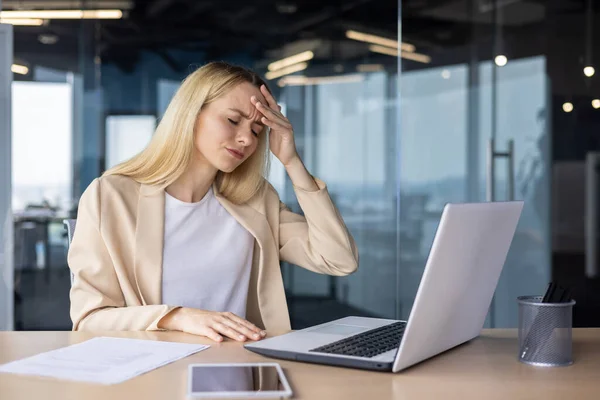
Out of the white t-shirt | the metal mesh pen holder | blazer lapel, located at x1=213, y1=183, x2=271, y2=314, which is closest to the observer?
the metal mesh pen holder

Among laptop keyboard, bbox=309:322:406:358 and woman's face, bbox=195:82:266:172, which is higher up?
woman's face, bbox=195:82:266:172

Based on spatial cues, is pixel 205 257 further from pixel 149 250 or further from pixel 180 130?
pixel 180 130

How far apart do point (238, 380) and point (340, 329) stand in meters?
0.47

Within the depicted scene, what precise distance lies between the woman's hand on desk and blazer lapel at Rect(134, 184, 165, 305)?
0.99 ft


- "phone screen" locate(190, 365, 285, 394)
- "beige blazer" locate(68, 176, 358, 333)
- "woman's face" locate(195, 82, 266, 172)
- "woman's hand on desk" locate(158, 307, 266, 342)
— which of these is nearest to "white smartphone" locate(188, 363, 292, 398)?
"phone screen" locate(190, 365, 285, 394)

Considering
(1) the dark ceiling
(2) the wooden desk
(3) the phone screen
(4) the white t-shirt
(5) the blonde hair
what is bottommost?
(2) the wooden desk

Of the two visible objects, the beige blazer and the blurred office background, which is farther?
the blurred office background

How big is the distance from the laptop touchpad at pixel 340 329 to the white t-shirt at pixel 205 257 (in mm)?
552

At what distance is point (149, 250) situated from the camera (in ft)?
6.65

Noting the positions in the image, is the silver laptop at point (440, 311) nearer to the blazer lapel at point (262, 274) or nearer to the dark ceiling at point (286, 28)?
the blazer lapel at point (262, 274)

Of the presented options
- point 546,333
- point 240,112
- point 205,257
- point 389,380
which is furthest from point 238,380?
point 240,112

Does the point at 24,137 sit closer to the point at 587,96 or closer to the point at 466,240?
the point at 587,96

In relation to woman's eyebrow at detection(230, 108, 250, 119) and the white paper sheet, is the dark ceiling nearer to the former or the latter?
woman's eyebrow at detection(230, 108, 250, 119)

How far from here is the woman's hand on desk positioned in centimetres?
160
